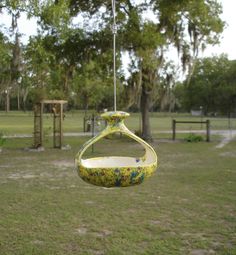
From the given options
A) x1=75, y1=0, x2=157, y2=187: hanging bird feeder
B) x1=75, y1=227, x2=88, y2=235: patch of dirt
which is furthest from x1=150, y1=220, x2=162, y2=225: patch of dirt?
x1=75, y1=0, x2=157, y2=187: hanging bird feeder

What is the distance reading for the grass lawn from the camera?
4.91 m

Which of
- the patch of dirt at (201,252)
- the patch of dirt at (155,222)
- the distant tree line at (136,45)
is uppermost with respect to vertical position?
the distant tree line at (136,45)

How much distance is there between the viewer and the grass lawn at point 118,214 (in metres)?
4.91

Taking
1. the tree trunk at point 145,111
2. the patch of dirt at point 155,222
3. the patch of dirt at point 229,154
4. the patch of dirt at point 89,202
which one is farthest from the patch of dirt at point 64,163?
the tree trunk at point 145,111

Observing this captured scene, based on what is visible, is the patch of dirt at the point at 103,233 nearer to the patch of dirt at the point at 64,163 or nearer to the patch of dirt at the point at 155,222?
the patch of dirt at the point at 155,222

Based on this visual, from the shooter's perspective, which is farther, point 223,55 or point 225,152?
point 223,55

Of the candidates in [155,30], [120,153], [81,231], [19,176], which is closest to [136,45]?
[155,30]

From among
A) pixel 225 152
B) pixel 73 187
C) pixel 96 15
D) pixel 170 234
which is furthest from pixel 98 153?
pixel 170 234

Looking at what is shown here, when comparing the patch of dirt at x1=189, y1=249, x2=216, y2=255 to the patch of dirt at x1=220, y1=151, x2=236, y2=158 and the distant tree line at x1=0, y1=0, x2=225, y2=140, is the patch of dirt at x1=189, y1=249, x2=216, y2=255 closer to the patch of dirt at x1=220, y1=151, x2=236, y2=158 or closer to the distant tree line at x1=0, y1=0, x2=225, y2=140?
the patch of dirt at x1=220, y1=151, x2=236, y2=158

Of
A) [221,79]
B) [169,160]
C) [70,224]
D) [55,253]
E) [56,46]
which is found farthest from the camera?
[221,79]

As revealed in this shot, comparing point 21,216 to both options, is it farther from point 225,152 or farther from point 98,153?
point 225,152

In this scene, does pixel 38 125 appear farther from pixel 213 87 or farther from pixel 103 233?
pixel 213 87

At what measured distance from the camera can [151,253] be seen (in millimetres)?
4656

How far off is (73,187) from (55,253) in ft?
13.0
